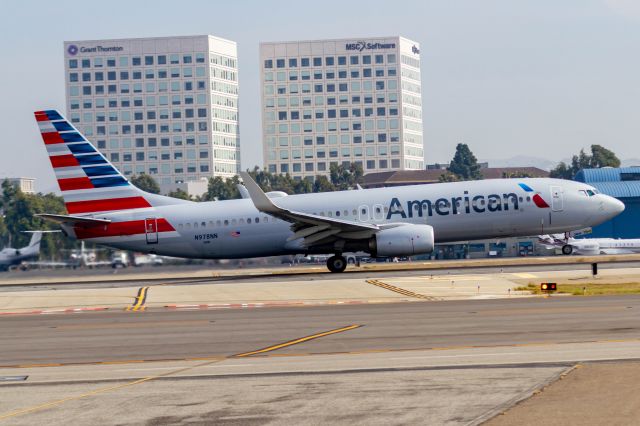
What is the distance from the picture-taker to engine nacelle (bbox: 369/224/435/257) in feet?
161

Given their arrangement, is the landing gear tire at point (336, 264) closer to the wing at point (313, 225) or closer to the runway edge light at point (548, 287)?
the wing at point (313, 225)

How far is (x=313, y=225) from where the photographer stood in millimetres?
49844

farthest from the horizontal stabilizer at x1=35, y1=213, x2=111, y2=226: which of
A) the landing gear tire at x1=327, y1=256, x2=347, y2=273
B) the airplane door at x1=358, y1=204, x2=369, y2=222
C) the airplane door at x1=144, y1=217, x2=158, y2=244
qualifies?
the airplane door at x1=358, y1=204, x2=369, y2=222

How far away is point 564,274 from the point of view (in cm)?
4375

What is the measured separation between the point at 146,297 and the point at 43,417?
23528mm

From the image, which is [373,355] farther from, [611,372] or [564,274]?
[564,274]

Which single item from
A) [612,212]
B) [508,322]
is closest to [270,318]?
[508,322]

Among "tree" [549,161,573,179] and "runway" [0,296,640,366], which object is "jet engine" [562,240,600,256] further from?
"tree" [549,161,573,179]

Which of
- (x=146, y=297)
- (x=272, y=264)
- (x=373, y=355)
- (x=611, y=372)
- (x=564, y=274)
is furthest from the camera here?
(x=272, y=264)

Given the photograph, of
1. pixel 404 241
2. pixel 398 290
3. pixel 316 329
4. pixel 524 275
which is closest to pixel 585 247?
pixel 404 241

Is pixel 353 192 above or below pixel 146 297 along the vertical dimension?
above

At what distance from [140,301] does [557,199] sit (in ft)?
73.2

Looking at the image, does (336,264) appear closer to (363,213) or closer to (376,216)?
(363,213)

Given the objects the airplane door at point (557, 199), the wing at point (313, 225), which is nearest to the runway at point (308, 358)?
the wing at point (313, 225)
